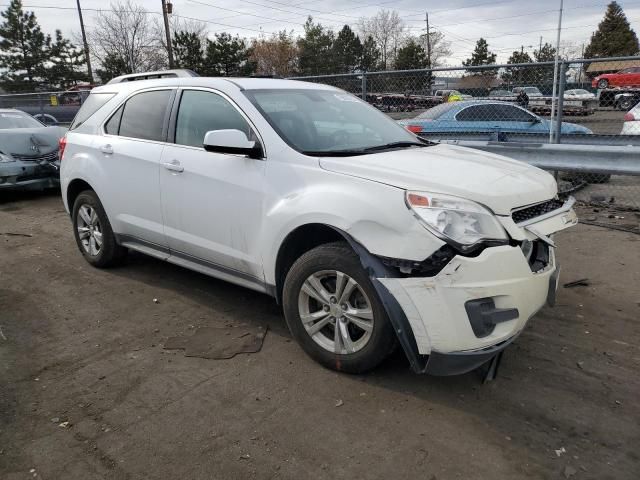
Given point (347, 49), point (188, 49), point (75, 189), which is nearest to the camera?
point (75, 189)

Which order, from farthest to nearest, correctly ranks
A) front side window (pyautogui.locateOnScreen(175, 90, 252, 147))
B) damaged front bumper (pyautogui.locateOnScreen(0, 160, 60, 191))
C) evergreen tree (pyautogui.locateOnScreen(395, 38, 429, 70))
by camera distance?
evergreen tree (pyautogui.locateOnScreen(395, 38, 429, 70)), damaged front bumper (pyautogui.locateOnScreen(0, 160, 60, 191)), front side window (pyautogui.locateOnScreen(175, 90, 252, 147))

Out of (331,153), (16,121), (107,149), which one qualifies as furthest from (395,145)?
(16,121)

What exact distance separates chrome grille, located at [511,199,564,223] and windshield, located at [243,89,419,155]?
111 cm

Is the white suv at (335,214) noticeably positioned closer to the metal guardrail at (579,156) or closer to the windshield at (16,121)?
the metal guardrail at (579,156)

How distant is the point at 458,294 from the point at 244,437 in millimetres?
1305

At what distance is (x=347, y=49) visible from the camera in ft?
212

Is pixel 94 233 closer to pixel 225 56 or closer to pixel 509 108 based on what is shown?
pixel 509 108

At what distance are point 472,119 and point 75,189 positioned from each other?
693cm

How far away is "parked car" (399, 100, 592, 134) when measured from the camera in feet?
29.7

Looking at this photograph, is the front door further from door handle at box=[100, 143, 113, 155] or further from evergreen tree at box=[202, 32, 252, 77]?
evergreen tree at box=[202, 32, 252, 77]

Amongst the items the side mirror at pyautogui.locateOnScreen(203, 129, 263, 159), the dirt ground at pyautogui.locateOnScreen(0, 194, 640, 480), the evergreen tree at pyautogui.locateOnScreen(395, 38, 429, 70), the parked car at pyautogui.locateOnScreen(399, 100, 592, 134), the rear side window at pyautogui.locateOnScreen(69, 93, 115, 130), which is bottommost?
the dirt ground at pyautogui.locateOnScreen(0, 194, 640, 480)

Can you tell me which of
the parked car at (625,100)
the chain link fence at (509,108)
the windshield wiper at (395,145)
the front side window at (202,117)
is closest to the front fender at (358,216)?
the windshield wiper at (395,145)

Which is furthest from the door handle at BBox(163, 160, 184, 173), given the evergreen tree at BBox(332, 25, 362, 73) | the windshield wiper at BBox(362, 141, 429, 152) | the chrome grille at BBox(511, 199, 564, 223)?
the evergreen tree at BBox(332, 25, 362, 73)

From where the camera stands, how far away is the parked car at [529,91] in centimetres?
830
